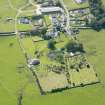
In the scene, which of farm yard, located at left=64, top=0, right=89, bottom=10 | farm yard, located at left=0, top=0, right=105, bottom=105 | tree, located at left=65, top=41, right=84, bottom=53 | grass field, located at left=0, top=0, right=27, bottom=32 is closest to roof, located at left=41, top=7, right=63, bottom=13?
farm yard, located at left=0, top=0, right=105, bottom=105

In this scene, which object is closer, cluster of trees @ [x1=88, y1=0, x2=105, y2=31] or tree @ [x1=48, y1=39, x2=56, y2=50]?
tree @ [x1=48, y1=39, x2=56, y2=50]

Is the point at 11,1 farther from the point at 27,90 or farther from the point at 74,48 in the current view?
the point at 27,90

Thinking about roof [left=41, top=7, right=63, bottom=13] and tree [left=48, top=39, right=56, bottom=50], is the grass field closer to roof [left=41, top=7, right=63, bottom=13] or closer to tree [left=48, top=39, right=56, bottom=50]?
roof [left=41, top=7, right=63, bottom=13]

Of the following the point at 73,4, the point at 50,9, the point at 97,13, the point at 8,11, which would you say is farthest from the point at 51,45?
the point at 73,4

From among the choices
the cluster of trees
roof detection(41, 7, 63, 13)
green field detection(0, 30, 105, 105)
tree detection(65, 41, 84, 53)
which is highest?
roof detection(41, 7, 63, 13)

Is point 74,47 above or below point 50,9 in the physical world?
below

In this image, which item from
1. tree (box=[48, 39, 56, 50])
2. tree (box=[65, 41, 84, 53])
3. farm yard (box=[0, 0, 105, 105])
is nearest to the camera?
farm yard (box=[0, 0, 105, 105])

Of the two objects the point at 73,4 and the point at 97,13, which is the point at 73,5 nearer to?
the point at 73,4
